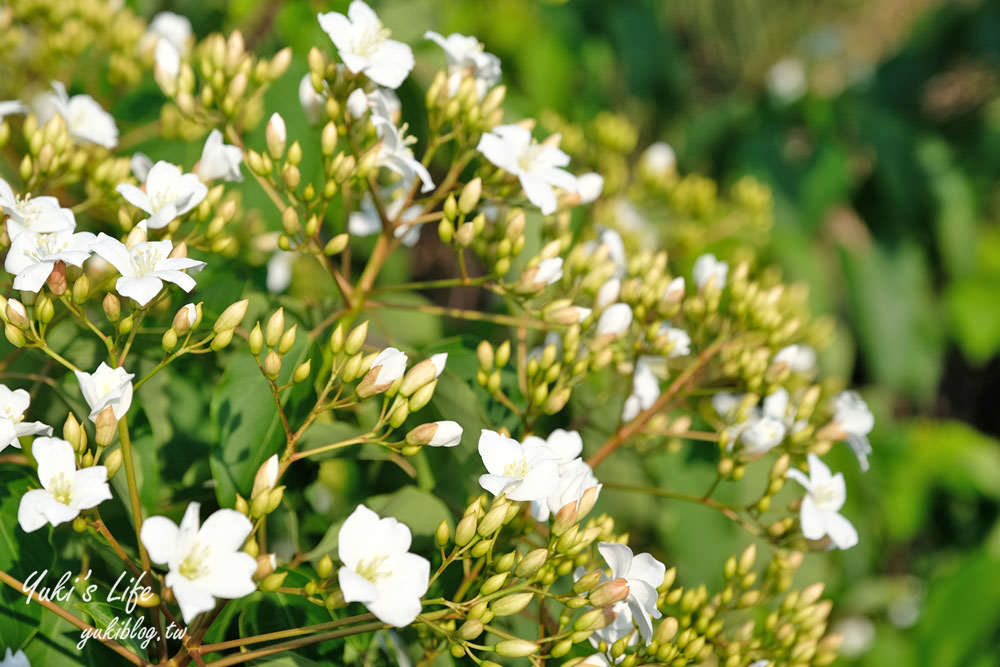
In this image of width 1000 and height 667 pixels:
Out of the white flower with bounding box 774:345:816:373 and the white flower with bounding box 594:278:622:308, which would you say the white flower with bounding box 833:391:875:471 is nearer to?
the white flower with bounding box 774:345:816:373

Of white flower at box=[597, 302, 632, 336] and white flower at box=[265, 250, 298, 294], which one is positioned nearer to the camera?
white flower at box=[597, 302, 632, 336]

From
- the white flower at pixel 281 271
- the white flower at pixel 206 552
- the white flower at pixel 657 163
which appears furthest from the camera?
the white flower at pixel 657 163

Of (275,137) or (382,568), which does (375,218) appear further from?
(382,568)

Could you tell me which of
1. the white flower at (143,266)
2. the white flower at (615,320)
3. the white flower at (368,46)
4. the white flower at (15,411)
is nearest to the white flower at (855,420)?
the white flower at (615,320)

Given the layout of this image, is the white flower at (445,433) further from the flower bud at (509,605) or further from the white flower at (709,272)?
the white flower at (709,272)

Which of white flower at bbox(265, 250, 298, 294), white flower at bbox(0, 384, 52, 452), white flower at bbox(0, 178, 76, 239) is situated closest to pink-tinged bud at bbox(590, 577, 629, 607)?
white flower at bbox(0, 384, 52, 452)

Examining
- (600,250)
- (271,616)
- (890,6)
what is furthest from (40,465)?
(890,6)
